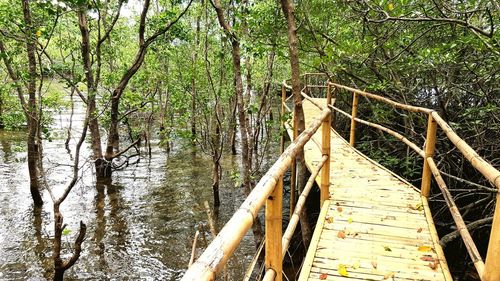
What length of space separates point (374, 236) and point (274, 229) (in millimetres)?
1734

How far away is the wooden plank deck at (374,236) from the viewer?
266cm

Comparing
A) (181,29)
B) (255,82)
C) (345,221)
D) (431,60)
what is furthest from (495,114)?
(255,82)

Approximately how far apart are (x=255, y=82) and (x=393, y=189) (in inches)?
541

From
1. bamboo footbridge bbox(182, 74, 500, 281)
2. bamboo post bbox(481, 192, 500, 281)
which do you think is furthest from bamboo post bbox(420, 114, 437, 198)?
bamboo post bbox(481, 192, 500, 281)

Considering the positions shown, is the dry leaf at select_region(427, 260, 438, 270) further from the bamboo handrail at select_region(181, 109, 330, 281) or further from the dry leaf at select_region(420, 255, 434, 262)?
the bamboo handrail at select_region(181, 109, 330, 281)

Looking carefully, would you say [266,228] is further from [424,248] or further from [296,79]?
[296,79]

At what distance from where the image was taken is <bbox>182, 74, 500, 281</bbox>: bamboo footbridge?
1.53 meters

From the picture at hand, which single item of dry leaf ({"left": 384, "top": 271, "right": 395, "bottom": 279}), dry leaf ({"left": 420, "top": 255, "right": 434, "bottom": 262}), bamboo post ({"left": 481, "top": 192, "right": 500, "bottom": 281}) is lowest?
dry leaf ({"left": 384, "top": 271, "right": 395, "bottom": 279})

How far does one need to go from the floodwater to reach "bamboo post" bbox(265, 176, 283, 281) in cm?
424

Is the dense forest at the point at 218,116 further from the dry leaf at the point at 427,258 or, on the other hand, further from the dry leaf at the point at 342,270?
the dry leaf at the point at 342,270

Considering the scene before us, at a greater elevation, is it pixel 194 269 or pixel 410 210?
pixel 194 269

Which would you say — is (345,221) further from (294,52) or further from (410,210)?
(294,52)

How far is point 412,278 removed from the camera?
8.42ft

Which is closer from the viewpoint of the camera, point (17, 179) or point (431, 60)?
point (431, 60)
